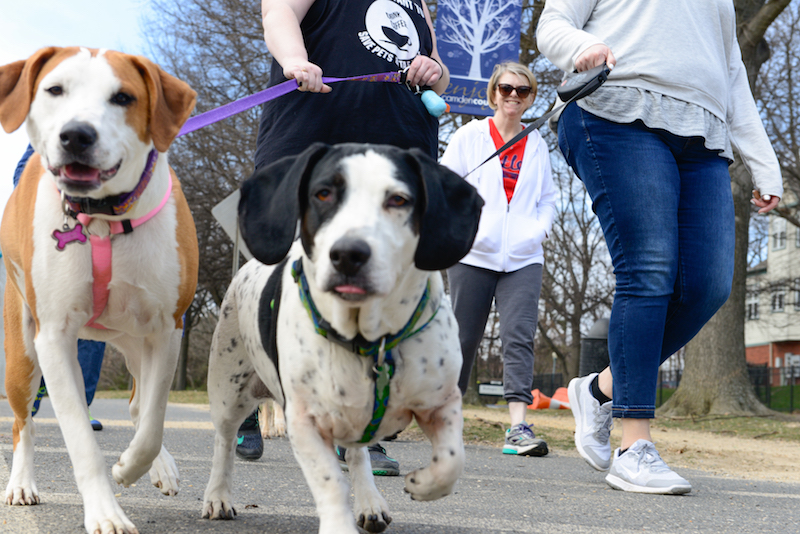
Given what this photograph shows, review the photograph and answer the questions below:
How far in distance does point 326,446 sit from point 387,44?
2.06m

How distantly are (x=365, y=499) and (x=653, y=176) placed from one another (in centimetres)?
207

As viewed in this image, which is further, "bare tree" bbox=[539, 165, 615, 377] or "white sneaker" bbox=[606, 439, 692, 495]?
"bare tree" bbox=[539, 165, 615, 377]

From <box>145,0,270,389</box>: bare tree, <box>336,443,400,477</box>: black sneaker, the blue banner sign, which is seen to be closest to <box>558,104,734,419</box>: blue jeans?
<box>336,443,400,477</box>: black sneaker

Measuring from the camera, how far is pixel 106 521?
7.72ft

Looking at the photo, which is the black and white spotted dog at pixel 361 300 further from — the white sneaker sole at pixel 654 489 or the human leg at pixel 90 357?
the human leg at pixel 90 357

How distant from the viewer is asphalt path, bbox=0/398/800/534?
2748 millimetres

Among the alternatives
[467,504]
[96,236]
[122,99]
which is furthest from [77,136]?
[467,504]

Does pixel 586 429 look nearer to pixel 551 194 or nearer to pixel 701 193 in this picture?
pixel 701 193

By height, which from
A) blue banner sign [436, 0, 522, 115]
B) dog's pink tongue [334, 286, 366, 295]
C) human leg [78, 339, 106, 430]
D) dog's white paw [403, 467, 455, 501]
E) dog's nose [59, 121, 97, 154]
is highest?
blue banner sign [436, 0, 522, 115]

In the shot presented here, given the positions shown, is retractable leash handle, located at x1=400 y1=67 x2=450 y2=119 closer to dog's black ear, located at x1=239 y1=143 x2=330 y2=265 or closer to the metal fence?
dog's black ear, located at x1=239 y1=143 x2=330 y2=265

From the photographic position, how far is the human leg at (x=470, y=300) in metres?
5.30

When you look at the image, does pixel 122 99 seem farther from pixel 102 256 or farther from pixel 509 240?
pixel 509 240

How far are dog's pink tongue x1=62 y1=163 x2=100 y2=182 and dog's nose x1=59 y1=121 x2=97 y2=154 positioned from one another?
7 centimetres

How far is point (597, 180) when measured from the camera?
390 cm
